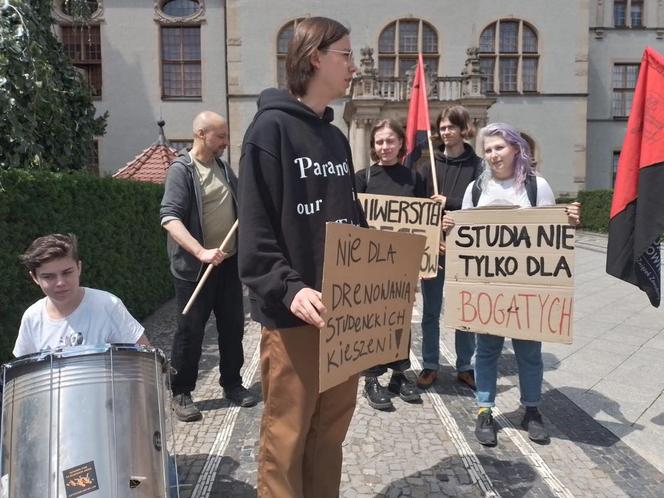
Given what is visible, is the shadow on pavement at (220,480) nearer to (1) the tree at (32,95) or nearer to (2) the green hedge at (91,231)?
(2) the green hedge at (91,231)

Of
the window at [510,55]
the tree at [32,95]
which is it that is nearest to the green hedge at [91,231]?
the tree at [32,95]

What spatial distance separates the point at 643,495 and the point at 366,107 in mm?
16877

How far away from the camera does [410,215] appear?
3902 mm

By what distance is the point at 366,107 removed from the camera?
60.6ft

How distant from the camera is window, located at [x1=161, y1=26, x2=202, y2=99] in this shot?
22094 millimetres

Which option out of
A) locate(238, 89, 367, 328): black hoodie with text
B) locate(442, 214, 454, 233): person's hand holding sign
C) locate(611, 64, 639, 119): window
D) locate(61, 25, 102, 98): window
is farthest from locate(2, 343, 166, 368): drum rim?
locate(611, 64, 639, 119): window

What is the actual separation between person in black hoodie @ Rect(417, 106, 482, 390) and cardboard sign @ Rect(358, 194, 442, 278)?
4.3 inches

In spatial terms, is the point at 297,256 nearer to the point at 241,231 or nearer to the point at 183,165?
the point at 241,231

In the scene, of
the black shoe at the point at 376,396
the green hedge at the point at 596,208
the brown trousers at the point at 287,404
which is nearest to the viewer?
the brown trousers at the point at 287,404

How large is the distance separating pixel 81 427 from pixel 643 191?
314cm

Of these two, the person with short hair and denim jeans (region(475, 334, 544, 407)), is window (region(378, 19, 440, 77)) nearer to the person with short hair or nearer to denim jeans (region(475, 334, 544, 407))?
denim jeans (region(475, 334, 544, 407))

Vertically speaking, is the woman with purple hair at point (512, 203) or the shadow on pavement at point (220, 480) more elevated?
the woman with purple hair at point (512, 203)

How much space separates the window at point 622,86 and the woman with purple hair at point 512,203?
24479mm

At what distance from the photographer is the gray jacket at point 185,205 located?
3.49 m
